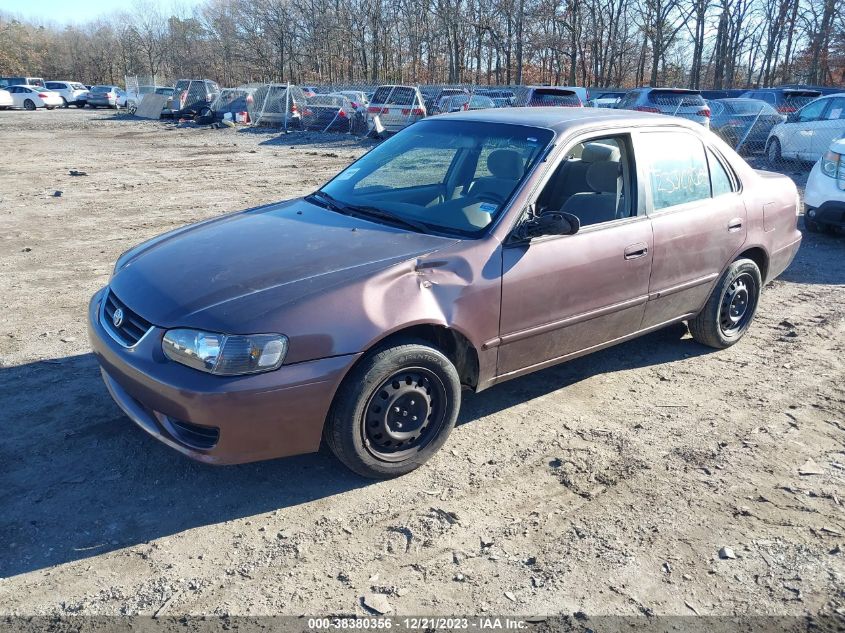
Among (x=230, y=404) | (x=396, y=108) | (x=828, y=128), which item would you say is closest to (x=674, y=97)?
(x=828, y=128)

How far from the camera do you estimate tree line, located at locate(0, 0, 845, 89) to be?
43.8m

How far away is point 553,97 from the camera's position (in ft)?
58.0

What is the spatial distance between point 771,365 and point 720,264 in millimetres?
850

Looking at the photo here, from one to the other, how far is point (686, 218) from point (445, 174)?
163 cm

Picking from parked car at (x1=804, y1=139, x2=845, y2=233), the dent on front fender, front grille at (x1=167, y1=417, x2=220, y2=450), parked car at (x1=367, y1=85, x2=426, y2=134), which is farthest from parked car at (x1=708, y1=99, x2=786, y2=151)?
front grille at (x1=167, y1=417, x2=220, y2=450)

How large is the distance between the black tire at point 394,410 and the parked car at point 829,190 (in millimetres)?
6888

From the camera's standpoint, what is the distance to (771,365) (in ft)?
16.0

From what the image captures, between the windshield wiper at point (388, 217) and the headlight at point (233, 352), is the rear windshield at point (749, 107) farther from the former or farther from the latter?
the headlight at point (233, 352)

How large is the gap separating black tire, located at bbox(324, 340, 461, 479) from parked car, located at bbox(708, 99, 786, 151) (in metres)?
16.3

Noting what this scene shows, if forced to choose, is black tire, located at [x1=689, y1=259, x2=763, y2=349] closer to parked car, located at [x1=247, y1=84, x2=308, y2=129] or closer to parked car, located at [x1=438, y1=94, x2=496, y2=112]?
parked car, located at [x1=438, y1=94, x2=496, y2=112]

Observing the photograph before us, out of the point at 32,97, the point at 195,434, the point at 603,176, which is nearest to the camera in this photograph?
the point at 195,434

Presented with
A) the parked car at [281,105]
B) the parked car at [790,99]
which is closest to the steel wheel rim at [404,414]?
the parked car at [790,99]

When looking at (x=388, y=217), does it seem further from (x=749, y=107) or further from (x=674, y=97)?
(x=749, y=107)

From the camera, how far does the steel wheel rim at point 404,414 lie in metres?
3.21
